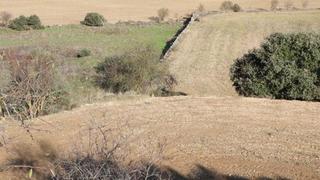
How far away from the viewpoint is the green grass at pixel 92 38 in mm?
43312

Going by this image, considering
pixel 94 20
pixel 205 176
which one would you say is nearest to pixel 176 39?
pixel 94 20

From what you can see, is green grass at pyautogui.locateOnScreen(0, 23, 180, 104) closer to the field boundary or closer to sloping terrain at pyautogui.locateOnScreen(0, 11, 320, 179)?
the field boundary

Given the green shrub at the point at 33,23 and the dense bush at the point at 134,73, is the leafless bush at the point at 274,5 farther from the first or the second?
the dense bush at the point at 134,73

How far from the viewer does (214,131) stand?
18.2 m

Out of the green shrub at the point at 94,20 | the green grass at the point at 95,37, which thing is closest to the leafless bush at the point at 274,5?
the green grass at the point at 95,37

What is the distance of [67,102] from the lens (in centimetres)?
2269

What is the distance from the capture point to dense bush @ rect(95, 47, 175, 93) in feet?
103

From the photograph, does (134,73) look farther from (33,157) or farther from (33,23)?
(33,23)

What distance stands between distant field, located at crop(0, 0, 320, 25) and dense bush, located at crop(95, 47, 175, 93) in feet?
100

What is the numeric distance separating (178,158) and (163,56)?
2579 cm

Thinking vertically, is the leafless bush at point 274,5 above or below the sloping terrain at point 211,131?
below

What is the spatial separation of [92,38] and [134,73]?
810 inches

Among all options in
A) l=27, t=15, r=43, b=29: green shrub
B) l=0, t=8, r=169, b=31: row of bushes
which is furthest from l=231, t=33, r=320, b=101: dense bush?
l=27, t=15, r=43, b=29: green shrub

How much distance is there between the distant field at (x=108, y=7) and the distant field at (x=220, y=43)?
34.9 feet
